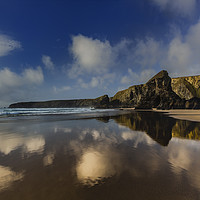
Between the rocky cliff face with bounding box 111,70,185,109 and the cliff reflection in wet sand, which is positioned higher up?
the rocky cliff face with bounding box 111,70,185,109

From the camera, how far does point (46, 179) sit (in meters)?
3.01

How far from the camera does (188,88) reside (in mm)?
107812

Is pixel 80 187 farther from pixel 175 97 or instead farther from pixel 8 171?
pixel 175 97

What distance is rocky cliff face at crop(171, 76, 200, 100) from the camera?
342ft

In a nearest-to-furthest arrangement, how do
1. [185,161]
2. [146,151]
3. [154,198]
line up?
[154,198]
[185,161]
[146,151]

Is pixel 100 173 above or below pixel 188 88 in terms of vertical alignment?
below

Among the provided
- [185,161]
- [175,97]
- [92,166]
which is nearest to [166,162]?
[185,161]

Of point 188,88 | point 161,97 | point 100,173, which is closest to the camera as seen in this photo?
point 100,173

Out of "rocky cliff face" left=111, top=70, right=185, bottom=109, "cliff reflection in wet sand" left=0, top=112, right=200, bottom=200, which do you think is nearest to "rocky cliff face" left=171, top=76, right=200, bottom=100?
"rocky cliff face" left=111, top=70, right=185, bottom=109

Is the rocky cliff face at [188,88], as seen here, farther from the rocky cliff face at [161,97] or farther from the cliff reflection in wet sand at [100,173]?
the cliff reflection in wet sand at [100,173]

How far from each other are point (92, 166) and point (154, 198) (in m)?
2.04

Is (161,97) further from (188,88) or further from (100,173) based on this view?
(188,88)

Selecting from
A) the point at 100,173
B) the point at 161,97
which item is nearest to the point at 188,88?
the point at 161,97

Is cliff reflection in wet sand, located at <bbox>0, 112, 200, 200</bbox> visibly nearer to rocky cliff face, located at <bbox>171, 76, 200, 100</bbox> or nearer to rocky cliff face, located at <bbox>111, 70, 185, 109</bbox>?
rocky cliff face, located at <bbox>111, 70, 185, 109</bbox>
